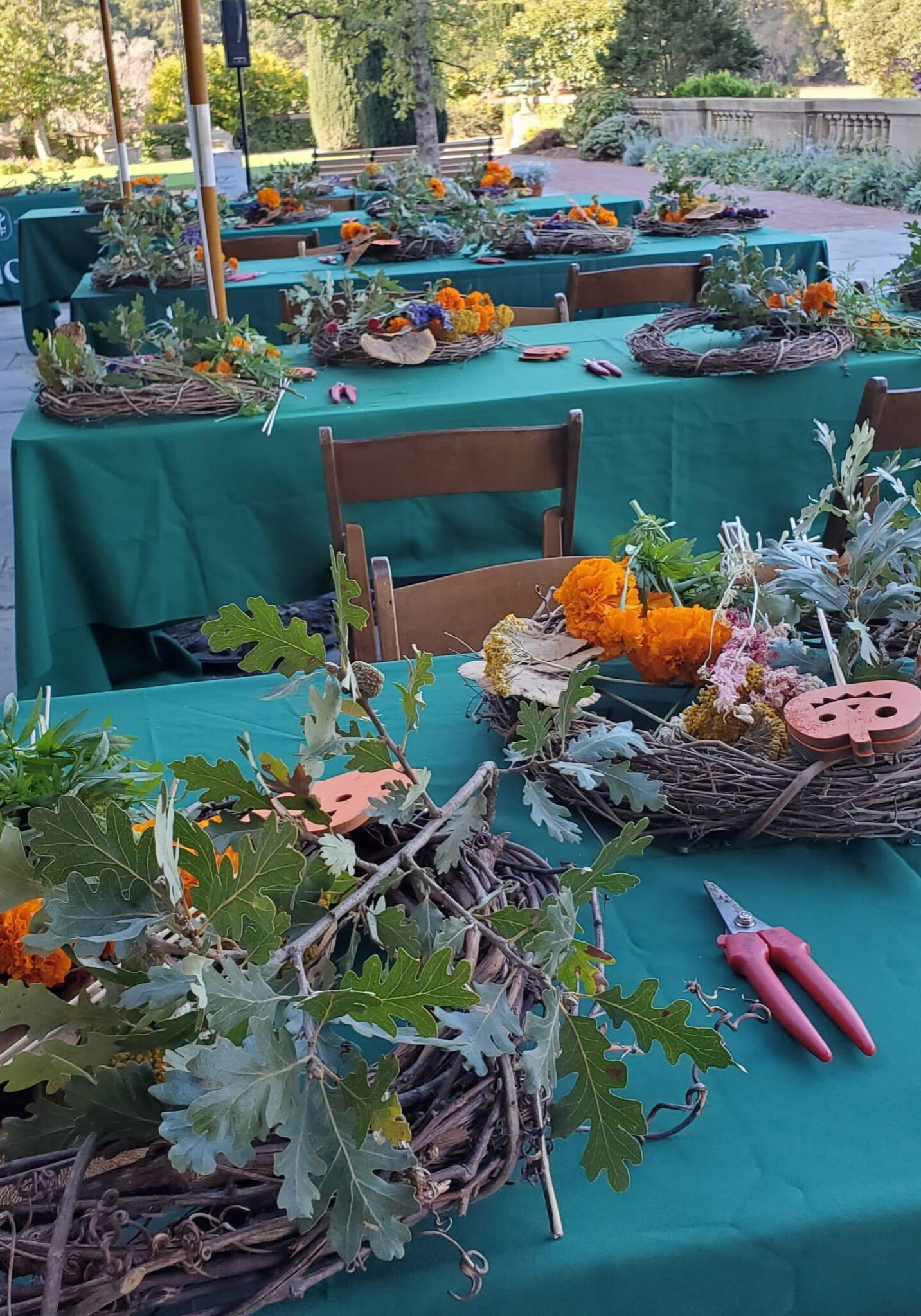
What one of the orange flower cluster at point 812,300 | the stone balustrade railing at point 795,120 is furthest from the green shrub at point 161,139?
the orange flower cluster at point 812,300

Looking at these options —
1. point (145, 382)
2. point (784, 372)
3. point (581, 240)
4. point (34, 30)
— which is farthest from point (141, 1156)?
point (34, 30)

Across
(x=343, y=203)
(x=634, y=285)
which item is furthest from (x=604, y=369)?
(x=343, y=203)

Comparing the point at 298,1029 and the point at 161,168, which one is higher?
the point at 161,168

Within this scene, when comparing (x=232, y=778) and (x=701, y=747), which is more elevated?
(x=232, y=778)

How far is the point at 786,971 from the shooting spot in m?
0.78

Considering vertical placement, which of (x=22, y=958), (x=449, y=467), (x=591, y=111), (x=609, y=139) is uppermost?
(x=591, y=111)

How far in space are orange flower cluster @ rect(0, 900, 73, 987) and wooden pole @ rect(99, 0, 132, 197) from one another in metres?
4.16

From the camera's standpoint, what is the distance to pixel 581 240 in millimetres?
3752

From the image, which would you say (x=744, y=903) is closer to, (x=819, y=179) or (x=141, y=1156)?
(x=141, y=1156)

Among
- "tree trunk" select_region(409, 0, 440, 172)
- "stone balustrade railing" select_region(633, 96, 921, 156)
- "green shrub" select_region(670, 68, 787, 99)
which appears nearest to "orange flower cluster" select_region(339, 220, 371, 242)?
"tree trunk" select_region(409, 0, 440, 172)

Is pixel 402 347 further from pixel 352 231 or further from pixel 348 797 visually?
pixel 348 797

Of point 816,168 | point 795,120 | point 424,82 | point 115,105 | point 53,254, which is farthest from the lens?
point 795,120

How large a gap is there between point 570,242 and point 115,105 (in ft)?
6.52

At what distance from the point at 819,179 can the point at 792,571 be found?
11.8 meters
